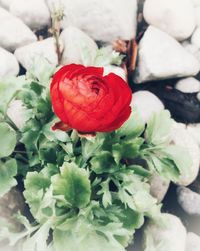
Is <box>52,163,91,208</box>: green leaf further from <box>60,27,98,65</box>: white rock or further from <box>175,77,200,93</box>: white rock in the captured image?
<box>175,77,200,93</box>: white rock

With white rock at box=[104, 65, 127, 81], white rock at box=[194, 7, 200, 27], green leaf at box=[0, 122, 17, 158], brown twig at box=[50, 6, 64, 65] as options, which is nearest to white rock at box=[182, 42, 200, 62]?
white rock at box=[194, 7, 200, 27]

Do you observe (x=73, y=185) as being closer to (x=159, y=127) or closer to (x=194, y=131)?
(x=159, y=127)

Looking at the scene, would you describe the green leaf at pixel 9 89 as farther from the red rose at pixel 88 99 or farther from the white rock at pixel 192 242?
the white rock at pixel 192 242

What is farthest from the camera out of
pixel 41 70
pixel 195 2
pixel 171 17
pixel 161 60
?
pixel 195 2

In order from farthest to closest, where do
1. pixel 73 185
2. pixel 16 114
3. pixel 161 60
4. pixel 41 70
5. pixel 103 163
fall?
pixel 161 60, pixel 16 114, pixel 41 70, pixel 103 163, pixel 73 185

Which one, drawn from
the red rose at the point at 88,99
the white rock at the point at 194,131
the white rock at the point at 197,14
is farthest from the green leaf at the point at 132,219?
the white rock at the point at 197,14

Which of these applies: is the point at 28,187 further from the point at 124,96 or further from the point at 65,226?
the point at 124,96

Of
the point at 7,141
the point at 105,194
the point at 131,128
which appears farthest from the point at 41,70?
the point at 105,194
